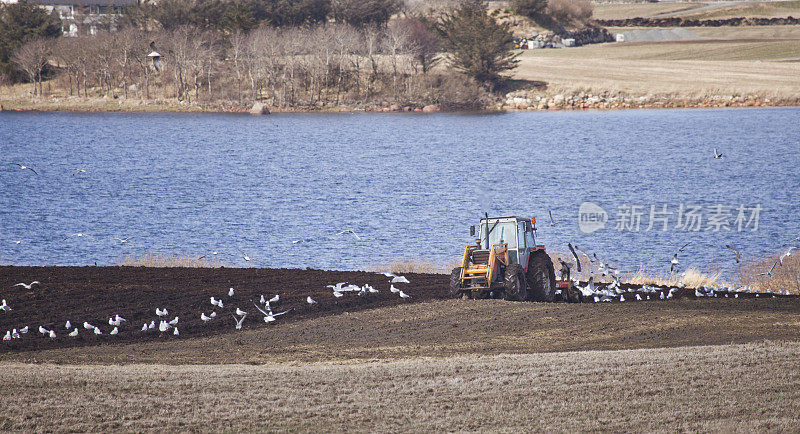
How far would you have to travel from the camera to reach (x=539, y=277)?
20.0 meters

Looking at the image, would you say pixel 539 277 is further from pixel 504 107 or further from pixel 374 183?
pixel 504 107

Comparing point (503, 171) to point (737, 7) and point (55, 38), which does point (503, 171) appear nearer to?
point (55, 38)

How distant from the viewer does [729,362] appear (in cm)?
1264

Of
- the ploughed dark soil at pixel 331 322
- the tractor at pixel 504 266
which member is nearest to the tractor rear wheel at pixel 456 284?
the tractor at pixel 504 266

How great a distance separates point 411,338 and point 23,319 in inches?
301

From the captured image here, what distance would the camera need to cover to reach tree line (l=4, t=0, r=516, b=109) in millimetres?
99688

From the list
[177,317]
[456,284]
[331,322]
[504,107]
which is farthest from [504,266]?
[504,107]

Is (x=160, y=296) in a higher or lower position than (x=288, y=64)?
lower

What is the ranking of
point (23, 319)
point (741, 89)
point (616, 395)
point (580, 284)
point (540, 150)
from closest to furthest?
point (616, 395)
point (23, 319)
point (580, 284)
point (540, 150)
point (741, 89)

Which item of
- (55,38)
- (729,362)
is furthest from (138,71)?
→ (729,362)

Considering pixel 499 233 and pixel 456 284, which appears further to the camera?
pixel 499 233

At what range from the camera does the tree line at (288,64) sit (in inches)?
3925

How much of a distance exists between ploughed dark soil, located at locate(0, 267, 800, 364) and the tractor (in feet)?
1.67

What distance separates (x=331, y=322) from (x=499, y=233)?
15.8 ft
